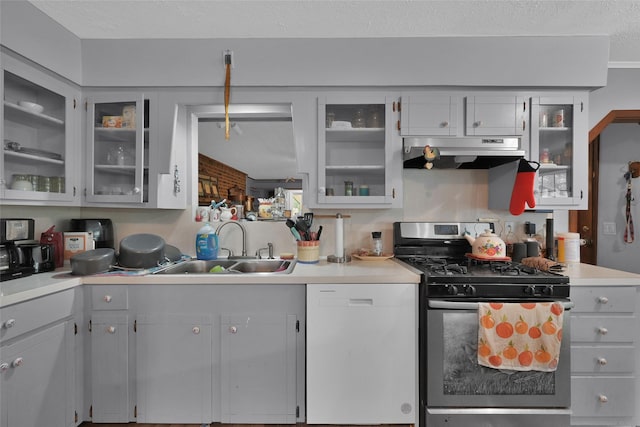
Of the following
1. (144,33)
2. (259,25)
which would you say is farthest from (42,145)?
(259,25)

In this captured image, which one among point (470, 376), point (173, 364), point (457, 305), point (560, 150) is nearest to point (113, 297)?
point (173, 364)

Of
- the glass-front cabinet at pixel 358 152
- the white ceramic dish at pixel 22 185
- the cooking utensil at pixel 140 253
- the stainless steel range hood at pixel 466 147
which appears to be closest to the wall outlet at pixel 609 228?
the stainless steel range hood at pixel 466 147

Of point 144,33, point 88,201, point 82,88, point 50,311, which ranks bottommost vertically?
point 50,311

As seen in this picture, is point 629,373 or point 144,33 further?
point 144,33

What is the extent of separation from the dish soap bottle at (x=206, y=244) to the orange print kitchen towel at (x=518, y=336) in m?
1.77

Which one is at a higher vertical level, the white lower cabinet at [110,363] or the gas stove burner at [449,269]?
the gas stove burner at [449,269]

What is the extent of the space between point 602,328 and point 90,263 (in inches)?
114

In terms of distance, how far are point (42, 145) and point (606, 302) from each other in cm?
347

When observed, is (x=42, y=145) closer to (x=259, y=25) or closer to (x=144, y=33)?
(x=144, y=33)

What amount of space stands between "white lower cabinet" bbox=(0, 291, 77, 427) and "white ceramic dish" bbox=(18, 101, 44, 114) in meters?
1.10

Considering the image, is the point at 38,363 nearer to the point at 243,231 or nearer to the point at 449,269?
the point at 243,231

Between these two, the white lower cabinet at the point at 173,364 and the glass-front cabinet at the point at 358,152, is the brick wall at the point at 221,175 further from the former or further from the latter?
the white lower cabinet at the point at 173,364

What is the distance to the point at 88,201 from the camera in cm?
210

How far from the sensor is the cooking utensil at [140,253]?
1.87m
